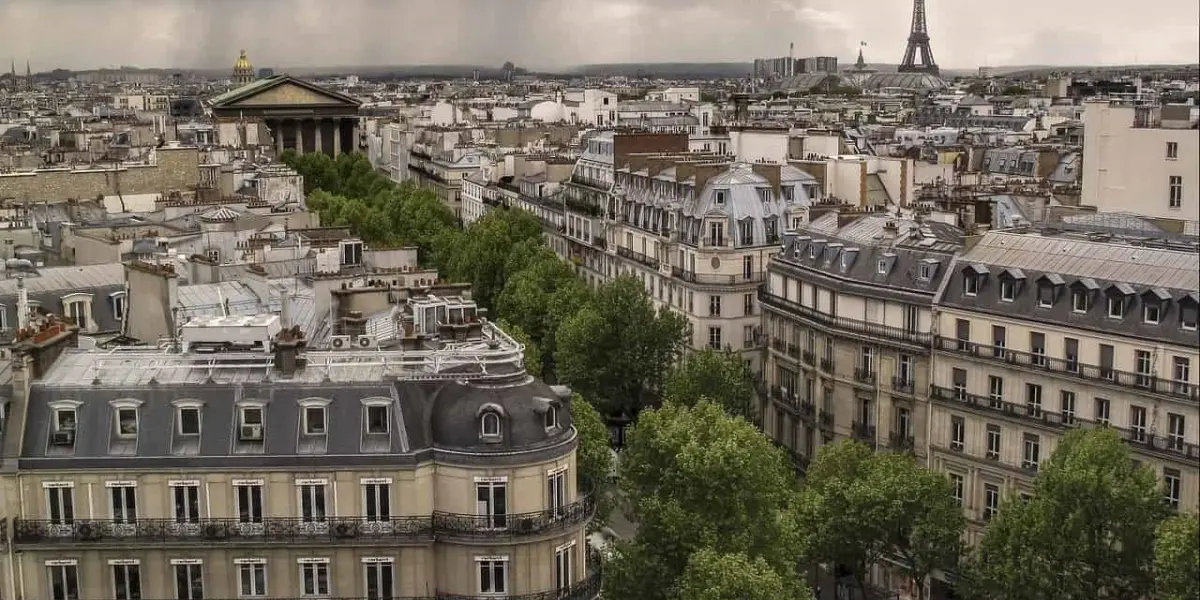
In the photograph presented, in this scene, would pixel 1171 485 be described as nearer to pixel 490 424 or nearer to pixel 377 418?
pixel 490 424

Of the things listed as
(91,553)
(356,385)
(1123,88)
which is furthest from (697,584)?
(1123,88)

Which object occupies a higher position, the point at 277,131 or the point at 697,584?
the point at 277,131

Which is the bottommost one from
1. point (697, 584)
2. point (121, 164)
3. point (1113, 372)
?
point (697, 584)

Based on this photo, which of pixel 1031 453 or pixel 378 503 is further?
pixel 1031 453

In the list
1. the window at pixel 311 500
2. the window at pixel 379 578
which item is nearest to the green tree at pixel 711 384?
the window at pixel 379 578

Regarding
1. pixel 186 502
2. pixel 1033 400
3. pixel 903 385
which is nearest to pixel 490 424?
pixel 186 502

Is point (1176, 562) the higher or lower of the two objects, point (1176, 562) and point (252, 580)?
the higher

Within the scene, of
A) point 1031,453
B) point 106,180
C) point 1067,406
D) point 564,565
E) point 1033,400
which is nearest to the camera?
point 564,565

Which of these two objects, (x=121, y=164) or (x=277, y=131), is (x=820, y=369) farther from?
(x=277, y=131)

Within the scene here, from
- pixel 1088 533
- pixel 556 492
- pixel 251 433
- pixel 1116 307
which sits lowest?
pixel 1088 533
